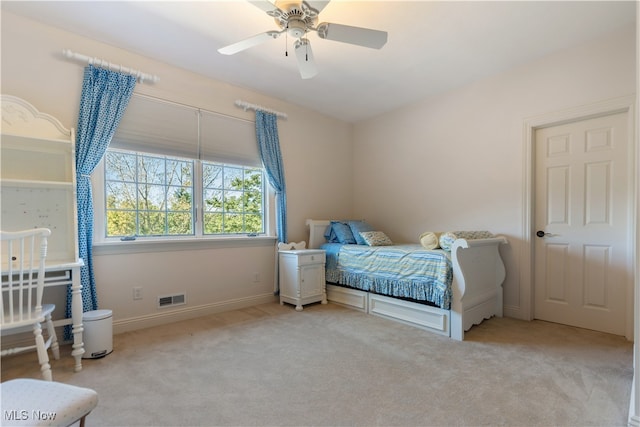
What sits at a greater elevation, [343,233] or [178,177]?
[178,177]

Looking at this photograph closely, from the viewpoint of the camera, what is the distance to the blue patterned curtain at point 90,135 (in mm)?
2496

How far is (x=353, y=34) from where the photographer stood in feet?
6.51

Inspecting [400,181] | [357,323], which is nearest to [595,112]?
[400,181]

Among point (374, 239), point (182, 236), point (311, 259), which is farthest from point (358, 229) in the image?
point (182, 236)

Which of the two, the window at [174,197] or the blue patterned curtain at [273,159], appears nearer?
the window at [174,197]

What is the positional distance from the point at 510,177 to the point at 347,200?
7.37ft

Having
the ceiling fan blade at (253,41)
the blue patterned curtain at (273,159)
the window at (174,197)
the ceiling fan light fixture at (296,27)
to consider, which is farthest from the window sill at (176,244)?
the ceiling fan light fixture at (296,27)

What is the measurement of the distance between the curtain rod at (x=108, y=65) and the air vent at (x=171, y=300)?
2.10 metres

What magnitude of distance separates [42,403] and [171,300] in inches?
83.6

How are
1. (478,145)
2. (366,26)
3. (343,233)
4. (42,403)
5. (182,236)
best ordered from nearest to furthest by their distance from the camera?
1. (42,403)
2. (366,26)
3. (182,236)
4. (478,145)
5. (343,233)

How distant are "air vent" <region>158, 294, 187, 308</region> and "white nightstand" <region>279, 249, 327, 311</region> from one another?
109 centimetres

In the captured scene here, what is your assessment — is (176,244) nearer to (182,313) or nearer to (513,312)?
(182,313)

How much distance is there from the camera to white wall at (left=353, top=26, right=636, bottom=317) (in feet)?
9.08

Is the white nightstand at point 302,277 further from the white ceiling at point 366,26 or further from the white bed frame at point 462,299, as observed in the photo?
the white ceiling at point 366,26
